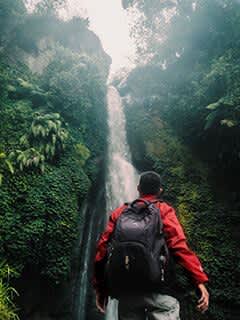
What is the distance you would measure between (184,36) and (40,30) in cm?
786

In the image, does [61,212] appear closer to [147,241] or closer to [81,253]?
[81,253]

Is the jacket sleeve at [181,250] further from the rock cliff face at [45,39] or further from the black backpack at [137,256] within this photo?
the rock cliff face at [45,39]

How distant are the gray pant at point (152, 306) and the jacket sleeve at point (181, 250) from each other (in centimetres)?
32

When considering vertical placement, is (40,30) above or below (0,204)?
above

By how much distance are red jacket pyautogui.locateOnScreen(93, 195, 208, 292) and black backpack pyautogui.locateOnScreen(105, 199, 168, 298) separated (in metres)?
0.08

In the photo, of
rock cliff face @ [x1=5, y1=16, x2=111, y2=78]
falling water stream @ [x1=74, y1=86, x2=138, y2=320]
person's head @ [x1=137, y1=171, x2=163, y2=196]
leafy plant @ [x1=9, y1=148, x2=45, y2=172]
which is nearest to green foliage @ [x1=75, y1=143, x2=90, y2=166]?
falling water stream @ [x1=74, y1=86, x2=138, y2=320]

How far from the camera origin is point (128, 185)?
10250 millimetres

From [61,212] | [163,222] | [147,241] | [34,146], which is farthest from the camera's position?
[34,146]

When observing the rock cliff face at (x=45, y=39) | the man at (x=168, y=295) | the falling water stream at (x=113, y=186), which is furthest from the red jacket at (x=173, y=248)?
the rock cliff face at (x=45, y=39)

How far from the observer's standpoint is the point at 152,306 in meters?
2.45

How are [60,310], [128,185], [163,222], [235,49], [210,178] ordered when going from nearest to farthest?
[163,222] → [60,310] → [210,178] → [128,185] → [235,49]

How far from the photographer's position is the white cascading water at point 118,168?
9.84 meters

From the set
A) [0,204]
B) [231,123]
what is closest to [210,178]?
[231,123]

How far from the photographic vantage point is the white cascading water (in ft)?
32.3
